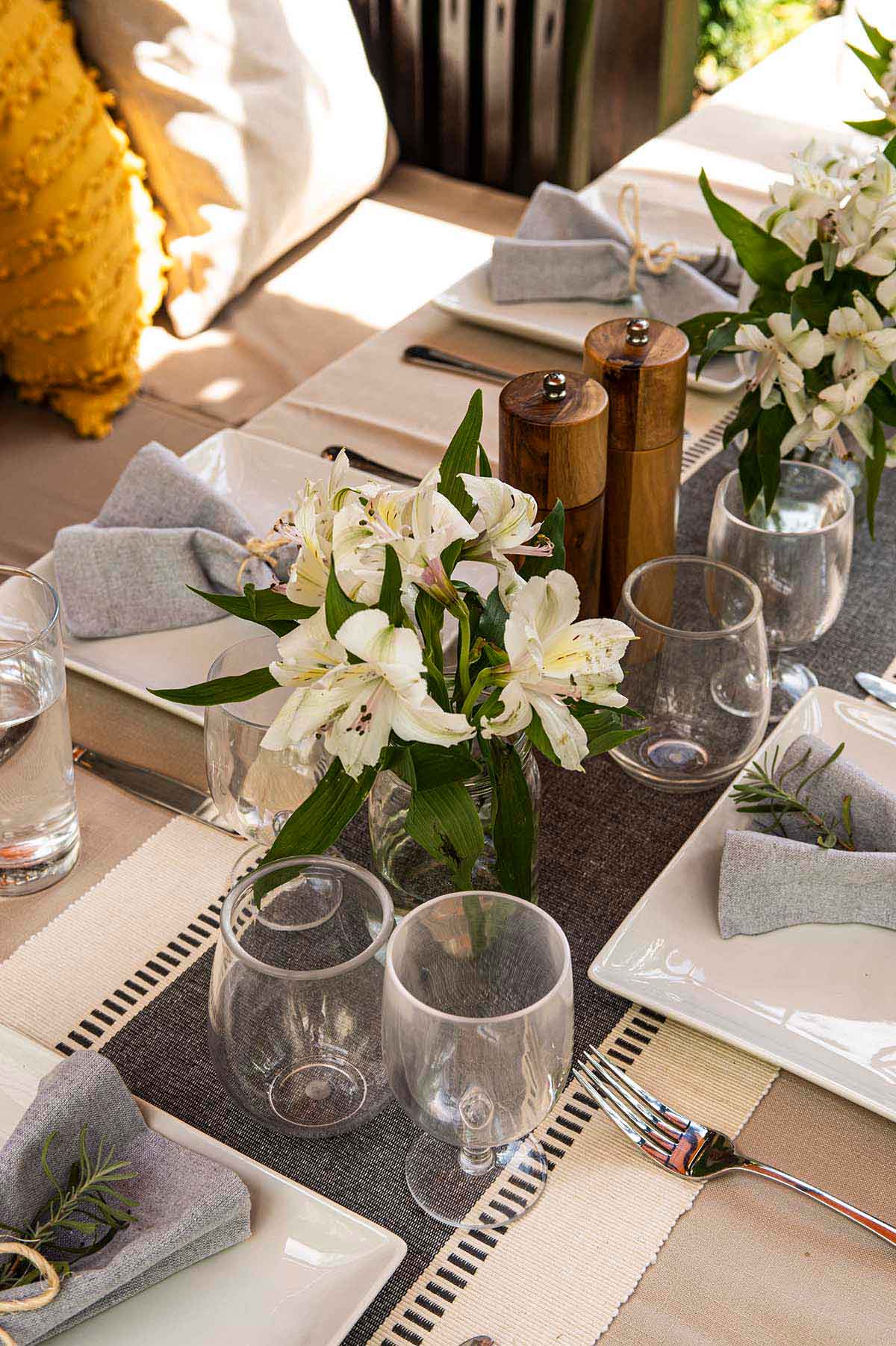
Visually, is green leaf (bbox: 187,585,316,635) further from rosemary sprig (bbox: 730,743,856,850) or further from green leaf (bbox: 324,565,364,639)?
rosemary sprig (bbox: 730,743,856,850)

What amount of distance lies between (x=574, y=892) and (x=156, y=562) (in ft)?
1.39

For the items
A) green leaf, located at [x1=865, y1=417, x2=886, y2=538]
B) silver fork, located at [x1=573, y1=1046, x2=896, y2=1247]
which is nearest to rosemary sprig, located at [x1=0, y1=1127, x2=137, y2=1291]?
silver fork, located at [x1=573, y1=1046, x2=896, y2=1247]

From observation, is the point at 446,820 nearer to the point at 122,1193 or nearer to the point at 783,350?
the point at 122,1193

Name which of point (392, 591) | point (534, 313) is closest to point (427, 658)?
point (392, 591)

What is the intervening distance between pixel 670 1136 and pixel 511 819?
0.18 meters

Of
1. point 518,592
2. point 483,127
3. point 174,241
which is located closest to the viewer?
point 518,592

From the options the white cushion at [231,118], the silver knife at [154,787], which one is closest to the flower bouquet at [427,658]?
the silver knife at [154,787]

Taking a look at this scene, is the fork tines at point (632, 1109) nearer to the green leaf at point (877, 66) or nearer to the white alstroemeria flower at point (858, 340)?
the white alstroemeria flower at point (858, 340)

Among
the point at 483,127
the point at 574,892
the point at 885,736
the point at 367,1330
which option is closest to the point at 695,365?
the point at 885,736

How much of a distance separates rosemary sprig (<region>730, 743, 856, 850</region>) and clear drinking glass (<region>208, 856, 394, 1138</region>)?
289 mm

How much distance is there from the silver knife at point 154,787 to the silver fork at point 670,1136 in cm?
28

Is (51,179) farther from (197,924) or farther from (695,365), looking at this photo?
(197,924)

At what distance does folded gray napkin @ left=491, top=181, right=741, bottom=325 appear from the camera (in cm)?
139

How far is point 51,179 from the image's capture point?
156cm
